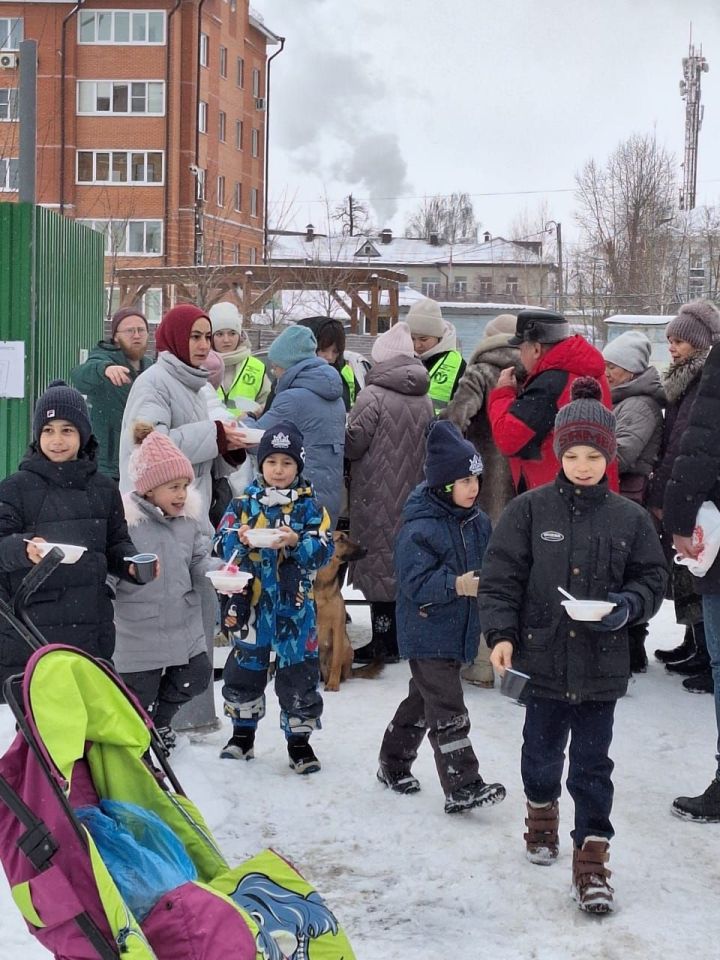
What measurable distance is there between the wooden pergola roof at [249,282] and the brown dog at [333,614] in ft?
71.5

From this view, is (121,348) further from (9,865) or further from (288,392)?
(9,865)

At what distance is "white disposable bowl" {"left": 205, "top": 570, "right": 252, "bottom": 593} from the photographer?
501cm

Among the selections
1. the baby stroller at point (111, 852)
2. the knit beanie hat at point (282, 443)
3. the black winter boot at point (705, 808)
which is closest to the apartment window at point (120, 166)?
the knit beanie hat at point (282, 443)

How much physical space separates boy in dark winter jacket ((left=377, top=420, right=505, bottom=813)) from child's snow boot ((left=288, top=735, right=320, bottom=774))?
656mm

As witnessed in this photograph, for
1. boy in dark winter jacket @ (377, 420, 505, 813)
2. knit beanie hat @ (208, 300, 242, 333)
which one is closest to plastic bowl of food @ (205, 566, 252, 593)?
boy in dark winter jacket @ (377, 420, 505, 813)

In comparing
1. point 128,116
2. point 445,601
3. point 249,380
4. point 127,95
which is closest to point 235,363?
point 249,380

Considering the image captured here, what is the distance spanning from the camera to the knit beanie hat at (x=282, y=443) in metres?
5.56

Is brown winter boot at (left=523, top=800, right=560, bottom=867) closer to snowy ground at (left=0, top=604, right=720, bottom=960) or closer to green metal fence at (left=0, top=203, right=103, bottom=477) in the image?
snowy ground at (left=0, top=604, right=720, bottom=960)

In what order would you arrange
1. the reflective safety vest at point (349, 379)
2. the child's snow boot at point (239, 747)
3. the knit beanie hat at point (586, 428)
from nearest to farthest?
the knit beanie hat at point (586, 428) → the child's snow boot at point (239, 747) → the reflective safety vest at point (349, 379)

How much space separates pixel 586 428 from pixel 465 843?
1.73m

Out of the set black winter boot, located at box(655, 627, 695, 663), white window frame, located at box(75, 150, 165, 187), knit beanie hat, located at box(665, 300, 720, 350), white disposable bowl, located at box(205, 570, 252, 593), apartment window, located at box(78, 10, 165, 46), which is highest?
apartment window, located at box(78, 10, 165, 46)

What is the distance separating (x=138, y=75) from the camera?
47.0 metres

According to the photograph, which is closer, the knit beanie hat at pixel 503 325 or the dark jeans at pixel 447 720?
the dark jeans at pixel 447 720

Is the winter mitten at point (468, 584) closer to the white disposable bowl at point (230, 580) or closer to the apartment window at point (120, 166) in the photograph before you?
the white disposable bowl at point (230, 580)
